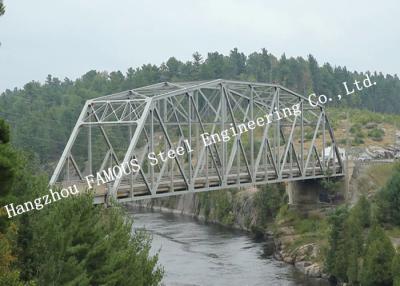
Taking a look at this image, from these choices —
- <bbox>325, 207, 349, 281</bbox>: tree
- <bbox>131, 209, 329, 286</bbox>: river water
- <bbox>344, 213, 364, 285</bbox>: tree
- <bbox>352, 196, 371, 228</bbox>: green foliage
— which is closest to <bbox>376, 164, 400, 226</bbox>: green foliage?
<bbox>352, 196, 371, 228</bbox>: green foliage

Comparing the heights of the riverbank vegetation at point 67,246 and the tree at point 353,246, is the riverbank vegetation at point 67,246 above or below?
above

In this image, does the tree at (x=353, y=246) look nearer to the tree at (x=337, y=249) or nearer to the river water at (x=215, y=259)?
the tree at (x=337, y=249)

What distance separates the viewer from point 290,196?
58.6 m

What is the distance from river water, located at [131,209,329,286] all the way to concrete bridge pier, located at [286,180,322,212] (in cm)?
496

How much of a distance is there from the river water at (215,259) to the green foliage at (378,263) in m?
6.54

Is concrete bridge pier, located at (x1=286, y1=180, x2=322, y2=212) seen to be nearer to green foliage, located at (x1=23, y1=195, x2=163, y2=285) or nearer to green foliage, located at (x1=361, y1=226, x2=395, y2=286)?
green foliage, located at (x1=361, y1=226, x2=395, y2=286)

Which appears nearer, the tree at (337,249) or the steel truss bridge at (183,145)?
the steel truss bridge at (183,145)

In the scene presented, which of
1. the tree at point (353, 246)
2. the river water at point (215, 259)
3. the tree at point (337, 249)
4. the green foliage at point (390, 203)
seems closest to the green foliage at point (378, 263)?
the tree at point (353, 246)

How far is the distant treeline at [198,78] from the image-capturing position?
107m

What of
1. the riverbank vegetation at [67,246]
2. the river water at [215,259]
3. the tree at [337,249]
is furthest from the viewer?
the river water at [215,259]

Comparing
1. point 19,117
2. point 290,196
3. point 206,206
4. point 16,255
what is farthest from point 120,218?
point 19,117

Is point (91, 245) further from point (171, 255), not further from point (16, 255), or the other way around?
point (171, 255)

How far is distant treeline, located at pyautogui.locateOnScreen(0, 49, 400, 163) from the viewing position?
106506 millimetres

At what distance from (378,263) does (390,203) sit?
39.2 ft
